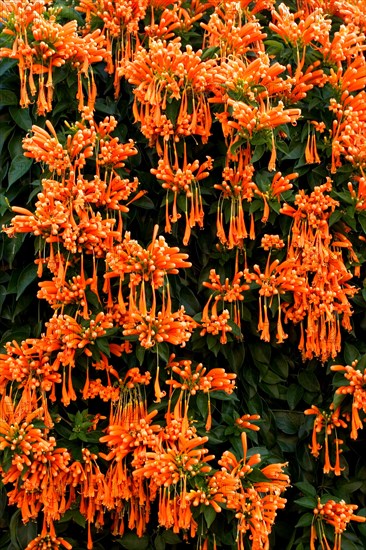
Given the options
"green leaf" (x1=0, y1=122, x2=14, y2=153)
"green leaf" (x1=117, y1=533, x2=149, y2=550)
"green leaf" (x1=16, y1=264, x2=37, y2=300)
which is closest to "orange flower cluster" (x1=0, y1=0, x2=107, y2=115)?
"green leaf" (x1=0, y1=122, x2=14, y2=153)

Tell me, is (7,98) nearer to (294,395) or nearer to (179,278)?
(179,278)

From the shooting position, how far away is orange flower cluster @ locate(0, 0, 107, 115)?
8.43ft

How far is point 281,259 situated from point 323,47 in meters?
0.85

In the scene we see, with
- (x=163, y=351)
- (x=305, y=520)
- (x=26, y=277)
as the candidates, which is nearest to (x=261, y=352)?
(x=163, y=351)

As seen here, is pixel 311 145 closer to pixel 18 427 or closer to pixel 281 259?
pixel 281 259

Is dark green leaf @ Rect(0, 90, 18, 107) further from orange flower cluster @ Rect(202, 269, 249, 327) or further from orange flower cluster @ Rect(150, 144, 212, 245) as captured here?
orange flower cluster @ Rect(202, 269, 249, 327)

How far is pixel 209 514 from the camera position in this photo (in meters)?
2.36

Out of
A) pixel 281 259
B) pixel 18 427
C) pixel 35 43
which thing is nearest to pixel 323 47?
pixel 281 259

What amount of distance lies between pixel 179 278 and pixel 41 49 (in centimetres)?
96

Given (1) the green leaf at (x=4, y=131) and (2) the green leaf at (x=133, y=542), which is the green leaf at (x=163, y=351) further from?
(1) the green leaf at (x=4, y=131)

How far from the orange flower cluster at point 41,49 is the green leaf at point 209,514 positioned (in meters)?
1.47

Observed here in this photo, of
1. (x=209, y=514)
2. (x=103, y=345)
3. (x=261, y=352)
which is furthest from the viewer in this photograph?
(x=261, y=352)

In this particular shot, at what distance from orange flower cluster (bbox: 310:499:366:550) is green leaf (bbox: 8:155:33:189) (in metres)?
1.59

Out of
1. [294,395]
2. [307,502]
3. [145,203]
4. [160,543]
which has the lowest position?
[160,543]
